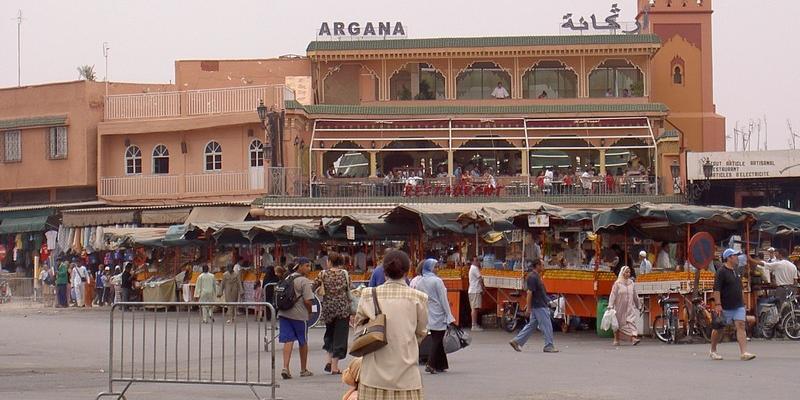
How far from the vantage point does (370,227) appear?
3188 centimetres

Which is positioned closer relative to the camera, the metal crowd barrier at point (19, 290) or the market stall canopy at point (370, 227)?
the market stall canopy at point (370, 227)

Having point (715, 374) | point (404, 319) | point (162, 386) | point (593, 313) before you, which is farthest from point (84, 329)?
point (404, 319)

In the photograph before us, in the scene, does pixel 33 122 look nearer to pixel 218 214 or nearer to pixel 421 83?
pixel 218 214

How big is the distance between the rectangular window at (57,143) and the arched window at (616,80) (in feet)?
65.5

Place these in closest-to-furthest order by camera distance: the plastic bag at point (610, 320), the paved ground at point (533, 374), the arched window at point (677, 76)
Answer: the paved ground at point (533, 374)
the plastic bag at point (610, 320)
the arched window at point (677, 76)

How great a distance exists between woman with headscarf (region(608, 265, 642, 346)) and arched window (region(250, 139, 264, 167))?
87.4 feet

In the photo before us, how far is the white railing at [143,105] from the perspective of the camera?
50375mm

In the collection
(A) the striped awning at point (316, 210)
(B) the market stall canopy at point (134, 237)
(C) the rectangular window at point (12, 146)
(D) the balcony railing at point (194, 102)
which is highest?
(D) the balcony railing at point (194, 102)

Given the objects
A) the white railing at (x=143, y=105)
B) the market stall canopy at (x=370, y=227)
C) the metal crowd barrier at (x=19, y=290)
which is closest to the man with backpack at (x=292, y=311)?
the market stall canopy at (x=370, y=227)

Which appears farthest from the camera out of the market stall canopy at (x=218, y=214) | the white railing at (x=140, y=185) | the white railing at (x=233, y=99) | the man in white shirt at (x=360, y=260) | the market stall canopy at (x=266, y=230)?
the white railing at (x=140, y=185)

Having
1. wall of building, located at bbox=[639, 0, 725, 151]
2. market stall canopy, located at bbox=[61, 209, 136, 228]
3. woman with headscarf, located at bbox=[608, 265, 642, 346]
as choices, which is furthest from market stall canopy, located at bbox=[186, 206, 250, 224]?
woman with headscarf, located at bbox=[608, 265, 642, 346]

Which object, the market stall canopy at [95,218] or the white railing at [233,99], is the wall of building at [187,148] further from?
the market stall canopy at [95,218]

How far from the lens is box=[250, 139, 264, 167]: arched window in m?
49.1

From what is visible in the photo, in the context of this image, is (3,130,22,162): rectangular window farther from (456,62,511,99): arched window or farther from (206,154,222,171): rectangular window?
(456,62,511,99): arched window
